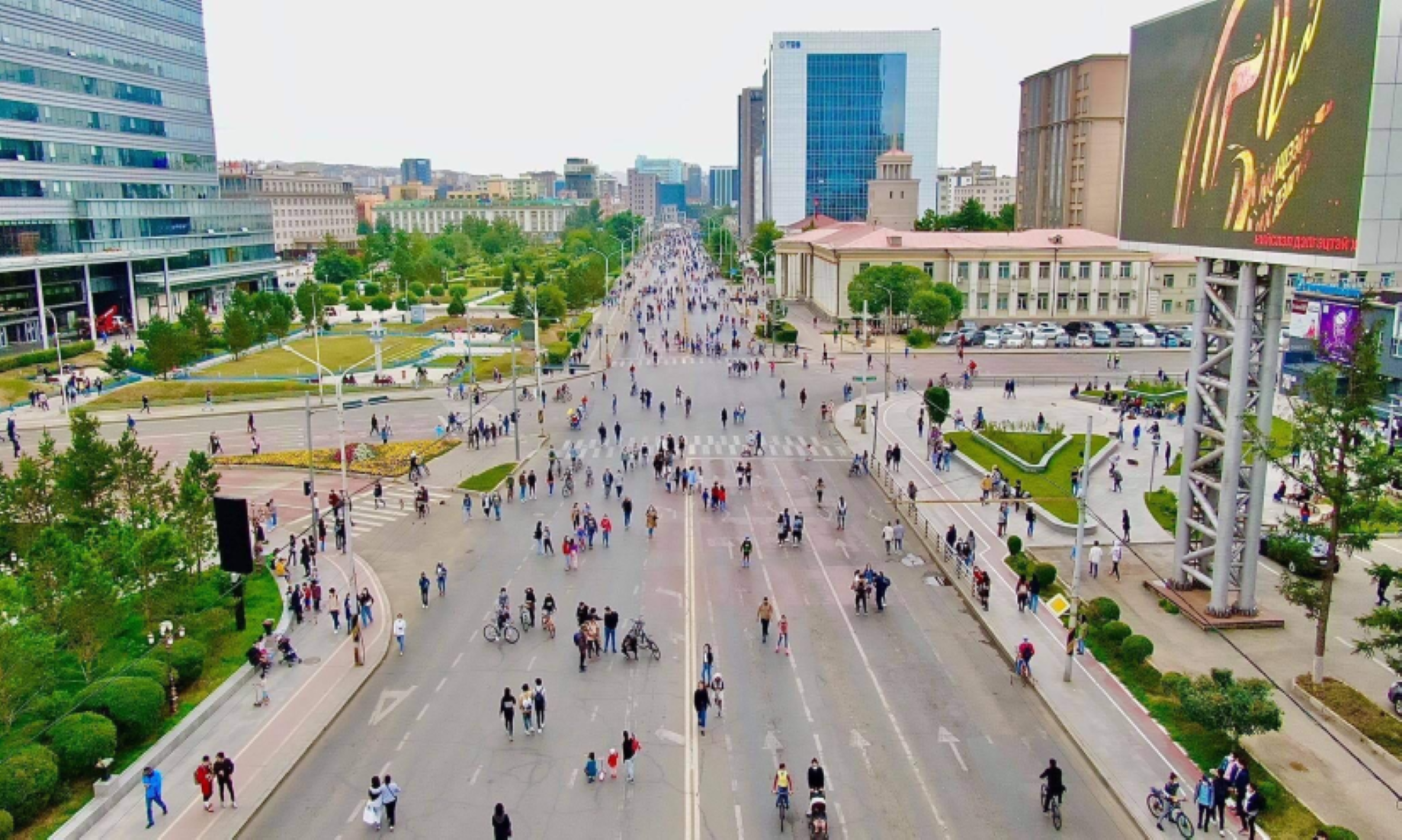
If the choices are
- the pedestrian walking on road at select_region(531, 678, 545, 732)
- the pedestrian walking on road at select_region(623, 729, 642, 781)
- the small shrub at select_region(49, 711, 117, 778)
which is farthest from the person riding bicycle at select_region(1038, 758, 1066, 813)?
the small shrub at select_region(49, 711, 117, 778)

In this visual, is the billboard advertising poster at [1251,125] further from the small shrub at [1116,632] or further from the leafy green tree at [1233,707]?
the small shrub at [1116,632]

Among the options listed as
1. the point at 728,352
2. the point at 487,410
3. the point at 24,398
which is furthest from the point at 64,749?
the point at 728,352

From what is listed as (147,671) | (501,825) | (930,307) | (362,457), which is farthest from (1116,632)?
(930,307)

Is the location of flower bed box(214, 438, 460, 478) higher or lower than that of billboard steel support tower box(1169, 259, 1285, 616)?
lower

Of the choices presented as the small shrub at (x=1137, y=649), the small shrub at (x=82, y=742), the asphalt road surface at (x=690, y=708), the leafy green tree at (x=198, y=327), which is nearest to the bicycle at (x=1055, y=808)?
the asphalt road surface at (x=690, y=708)

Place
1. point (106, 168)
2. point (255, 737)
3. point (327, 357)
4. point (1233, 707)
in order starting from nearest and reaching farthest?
1. point (1233, 707)
2. point (255, 737)
3. point (327, 357)
4. point (106, 168)

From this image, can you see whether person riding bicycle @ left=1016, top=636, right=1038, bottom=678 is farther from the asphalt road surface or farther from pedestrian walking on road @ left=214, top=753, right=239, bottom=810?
pedestrian walking on road @ left=214, top=753, right=239, bottom=810

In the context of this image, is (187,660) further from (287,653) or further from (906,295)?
(906,295)
